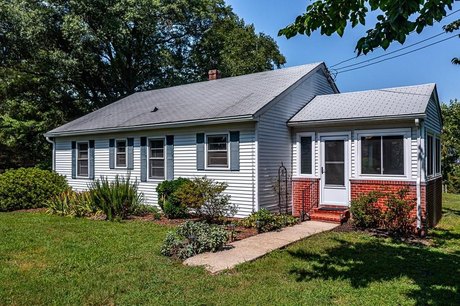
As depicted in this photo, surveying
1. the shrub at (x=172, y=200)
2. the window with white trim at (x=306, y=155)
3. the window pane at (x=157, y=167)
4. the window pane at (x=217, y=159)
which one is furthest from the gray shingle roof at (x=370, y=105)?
the window pane at (x=157, y=167)

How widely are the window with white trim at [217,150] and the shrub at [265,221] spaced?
1.99 meters

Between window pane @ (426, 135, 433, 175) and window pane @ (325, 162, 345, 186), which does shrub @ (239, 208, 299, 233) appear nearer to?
window pane @ (325, 162, 345, 186)

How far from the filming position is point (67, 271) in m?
5.68

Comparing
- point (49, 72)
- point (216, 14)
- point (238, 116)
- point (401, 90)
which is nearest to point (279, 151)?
point (238, 116)

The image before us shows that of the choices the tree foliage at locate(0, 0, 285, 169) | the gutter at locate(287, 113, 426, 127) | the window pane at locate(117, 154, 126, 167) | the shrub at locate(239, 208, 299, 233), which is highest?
the tree foliage at locate(0, 0, 285, 169)

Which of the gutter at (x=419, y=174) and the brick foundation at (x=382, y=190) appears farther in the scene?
the brick foundation at (x=382, y=190)

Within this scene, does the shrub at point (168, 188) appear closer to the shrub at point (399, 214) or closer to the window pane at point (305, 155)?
the window pane at point (305, 155)

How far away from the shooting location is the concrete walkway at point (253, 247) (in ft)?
19.9

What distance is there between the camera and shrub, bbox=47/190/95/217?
1147 centimetres

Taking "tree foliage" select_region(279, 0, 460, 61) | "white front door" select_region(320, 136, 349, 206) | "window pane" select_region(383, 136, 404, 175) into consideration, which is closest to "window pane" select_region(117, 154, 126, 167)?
"white front door" select_region(320, 136, 349, 206)

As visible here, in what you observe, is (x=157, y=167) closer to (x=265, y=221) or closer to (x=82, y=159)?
(x=82, y=159)

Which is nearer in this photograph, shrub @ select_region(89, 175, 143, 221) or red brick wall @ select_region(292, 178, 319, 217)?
shrub @ select_region(89, 175, 143, 221)

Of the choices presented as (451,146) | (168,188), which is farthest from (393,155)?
(451,146)

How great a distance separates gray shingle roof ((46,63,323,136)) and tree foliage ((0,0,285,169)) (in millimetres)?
6527
